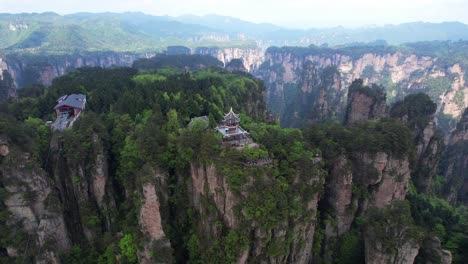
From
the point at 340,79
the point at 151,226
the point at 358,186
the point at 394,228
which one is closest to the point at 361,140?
→ the point at 358,186

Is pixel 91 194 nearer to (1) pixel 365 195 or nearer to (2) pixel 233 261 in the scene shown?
(2) pixel 233 261

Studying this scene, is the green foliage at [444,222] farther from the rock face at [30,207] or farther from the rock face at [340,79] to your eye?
the rock face at [340,79]

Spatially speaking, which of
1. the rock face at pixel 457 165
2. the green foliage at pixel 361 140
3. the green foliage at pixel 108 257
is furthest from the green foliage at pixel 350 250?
the rock face at pixel 457 165

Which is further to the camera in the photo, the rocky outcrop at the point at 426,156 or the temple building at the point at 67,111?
the rocky outcrop at the point at 426,156

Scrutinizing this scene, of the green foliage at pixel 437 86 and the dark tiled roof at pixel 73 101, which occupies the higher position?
the dark tiled roof at pixel 73 101

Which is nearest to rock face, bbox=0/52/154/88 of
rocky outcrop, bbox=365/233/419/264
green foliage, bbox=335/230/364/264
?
green foliage, bbox=335/230/364/264

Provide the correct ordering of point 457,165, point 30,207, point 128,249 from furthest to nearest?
point 457,165 < point 30,207 < point 128,249

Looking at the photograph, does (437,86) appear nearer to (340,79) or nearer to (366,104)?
(340,79)

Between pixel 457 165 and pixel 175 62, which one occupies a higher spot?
pixel 175 62
